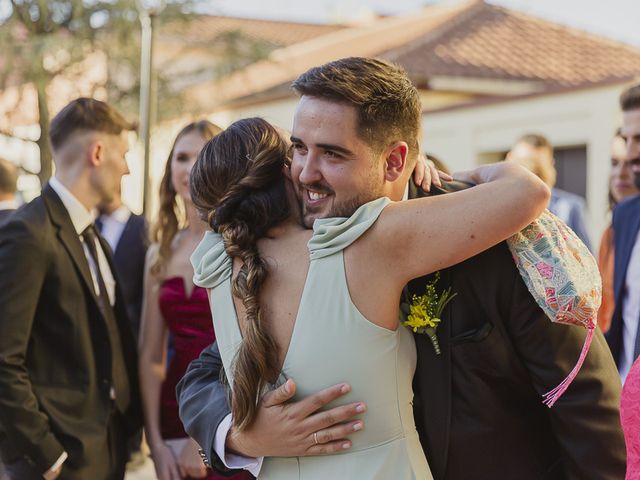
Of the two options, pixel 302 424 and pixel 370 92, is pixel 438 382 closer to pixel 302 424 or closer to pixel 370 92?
pixel 302 424

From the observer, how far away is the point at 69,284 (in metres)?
3.68

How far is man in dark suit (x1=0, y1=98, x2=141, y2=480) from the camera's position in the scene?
352cm

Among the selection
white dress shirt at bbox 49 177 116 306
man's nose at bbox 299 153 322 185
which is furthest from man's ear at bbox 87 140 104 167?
man's nose at bbox 299 153 322 185

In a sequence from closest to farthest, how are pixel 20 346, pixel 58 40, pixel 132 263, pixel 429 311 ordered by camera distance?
1. pixel 429 311
2. pixel 20 346
3. pixel 132 263
4. pixel 58 40

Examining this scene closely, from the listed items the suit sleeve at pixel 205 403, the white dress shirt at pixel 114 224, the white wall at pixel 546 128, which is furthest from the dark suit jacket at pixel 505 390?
the white wall at pixel 546 128

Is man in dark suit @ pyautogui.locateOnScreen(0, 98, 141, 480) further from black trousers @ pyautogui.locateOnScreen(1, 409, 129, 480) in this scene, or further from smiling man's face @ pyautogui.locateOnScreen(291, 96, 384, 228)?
smiling man's face @ pyautogui.locateOnScreen(291, 96, 384, 228)

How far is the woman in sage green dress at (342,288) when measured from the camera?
86.3 inches

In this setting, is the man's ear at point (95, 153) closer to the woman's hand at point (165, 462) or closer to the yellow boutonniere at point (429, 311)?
the woman's hand at point (165, 462)

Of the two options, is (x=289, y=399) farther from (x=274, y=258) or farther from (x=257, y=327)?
(x=274, y=258)

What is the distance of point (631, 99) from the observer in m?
4.21

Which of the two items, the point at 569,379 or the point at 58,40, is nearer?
the point at 569,379

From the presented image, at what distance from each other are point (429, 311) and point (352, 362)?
0.82 feet

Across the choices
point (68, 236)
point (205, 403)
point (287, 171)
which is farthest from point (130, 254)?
point (287, 171)

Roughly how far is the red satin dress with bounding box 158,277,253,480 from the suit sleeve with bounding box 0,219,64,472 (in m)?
0.66
